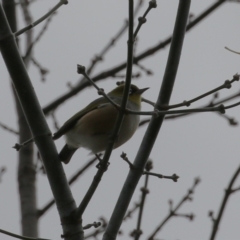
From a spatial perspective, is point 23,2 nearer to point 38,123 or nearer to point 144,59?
point 144,59

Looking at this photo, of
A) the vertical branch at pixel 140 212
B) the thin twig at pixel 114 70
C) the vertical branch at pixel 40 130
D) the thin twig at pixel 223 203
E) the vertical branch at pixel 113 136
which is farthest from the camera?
the thin twig at pixel 114 70

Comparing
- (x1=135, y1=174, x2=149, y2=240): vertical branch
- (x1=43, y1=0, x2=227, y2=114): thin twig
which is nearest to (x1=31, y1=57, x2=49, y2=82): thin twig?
(x1=43, y1=0, x2=227, y2=114): thin twig

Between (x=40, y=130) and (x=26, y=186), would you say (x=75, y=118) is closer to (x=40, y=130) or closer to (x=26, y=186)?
(x=26, y=186)

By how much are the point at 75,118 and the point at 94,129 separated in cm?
32

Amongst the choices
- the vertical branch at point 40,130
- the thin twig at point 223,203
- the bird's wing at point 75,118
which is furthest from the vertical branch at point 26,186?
the thin twig at point 223,203

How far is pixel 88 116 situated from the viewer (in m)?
4.66

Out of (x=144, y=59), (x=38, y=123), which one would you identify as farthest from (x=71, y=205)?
(x=144, y=59)

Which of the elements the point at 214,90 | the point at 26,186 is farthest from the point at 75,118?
the point at 214,90

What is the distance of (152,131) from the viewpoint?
335 cm

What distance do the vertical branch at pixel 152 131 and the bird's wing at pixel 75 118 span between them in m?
1.39

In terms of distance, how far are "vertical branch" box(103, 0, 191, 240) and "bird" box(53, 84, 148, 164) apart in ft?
3.45

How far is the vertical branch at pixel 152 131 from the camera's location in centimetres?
314

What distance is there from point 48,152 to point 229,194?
1.14 metres

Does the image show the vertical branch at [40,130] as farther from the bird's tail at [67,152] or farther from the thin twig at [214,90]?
the bird's tail at [67,152]
